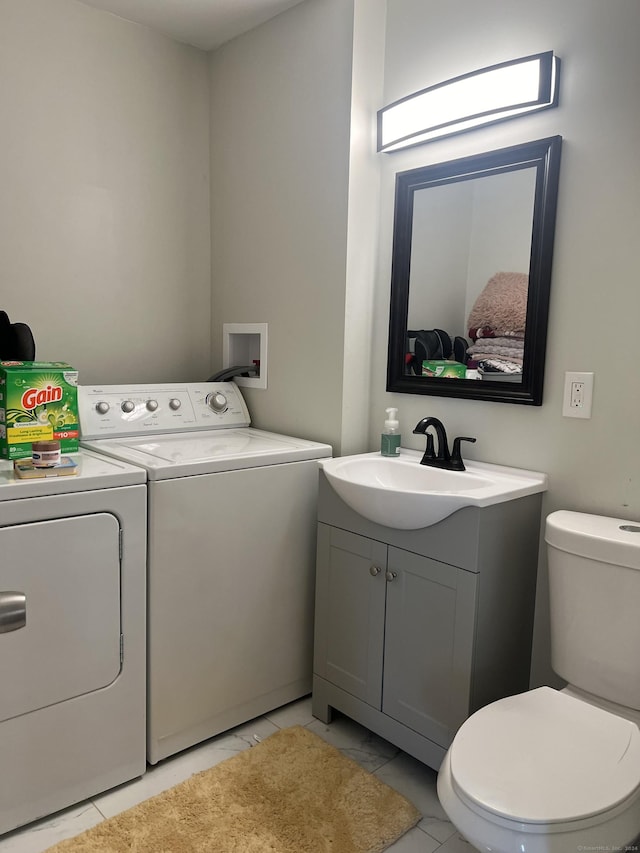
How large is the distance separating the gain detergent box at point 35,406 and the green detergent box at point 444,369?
111 centimetres

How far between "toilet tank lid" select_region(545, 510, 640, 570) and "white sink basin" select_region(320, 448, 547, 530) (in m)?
0.15

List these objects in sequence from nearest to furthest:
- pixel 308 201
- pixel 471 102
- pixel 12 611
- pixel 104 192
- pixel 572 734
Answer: pixel 572 734
pixel 12 611
pixel 471 102
pixel 308 201
pixel 104 192

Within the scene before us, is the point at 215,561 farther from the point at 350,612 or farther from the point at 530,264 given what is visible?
the point at 530,264

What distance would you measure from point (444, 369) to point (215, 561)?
3.07 ft

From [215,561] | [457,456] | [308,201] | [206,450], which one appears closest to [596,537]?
[457,456]

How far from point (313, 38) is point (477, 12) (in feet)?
1.95

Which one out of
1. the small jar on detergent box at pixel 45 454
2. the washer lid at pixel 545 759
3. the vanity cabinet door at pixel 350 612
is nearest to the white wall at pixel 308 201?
the vanity cabinet door at pixel 350 612

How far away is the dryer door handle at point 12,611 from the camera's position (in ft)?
4.78

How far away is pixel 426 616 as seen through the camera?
67.6 inches

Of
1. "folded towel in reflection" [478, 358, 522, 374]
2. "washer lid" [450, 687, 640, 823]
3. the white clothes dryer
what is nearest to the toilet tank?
"washer lid" [450, 687, 640, 823]

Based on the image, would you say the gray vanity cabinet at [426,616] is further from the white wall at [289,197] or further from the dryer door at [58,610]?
the dryer door at [58,610]

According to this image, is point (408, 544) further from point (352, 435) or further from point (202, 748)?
point (202, 748)

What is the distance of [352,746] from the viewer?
75.8 inches

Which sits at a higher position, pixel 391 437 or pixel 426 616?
pixel 391 437
